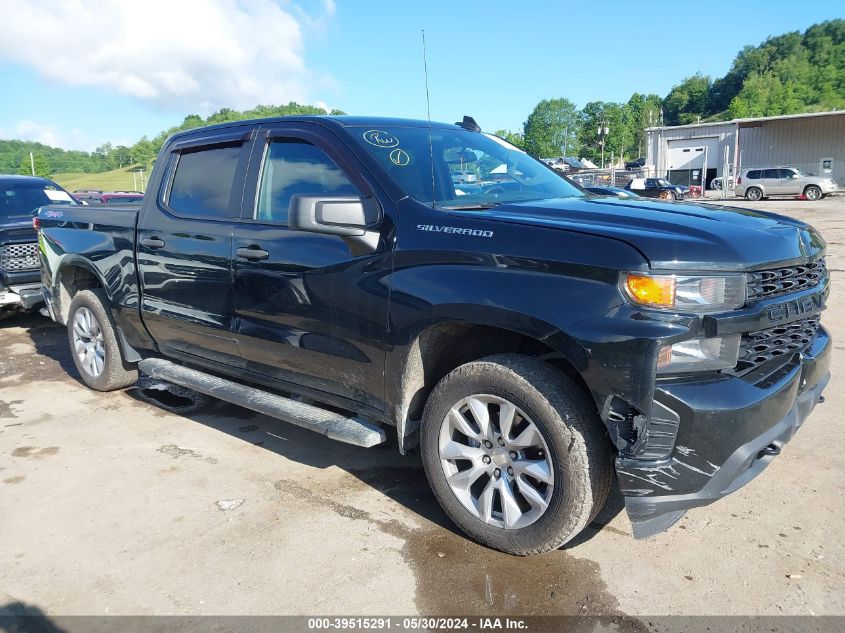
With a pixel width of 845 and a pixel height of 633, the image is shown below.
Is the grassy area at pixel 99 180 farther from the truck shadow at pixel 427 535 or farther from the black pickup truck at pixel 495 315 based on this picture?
the black pickup truck at pixel 495 315

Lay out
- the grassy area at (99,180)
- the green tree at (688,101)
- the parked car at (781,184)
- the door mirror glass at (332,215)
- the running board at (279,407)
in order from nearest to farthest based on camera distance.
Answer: the door mirror glass at (332,215)
the running board at (279,407)
the parked car at (781,184)
the grassy area at (99,180)
the green tree at (688,101)

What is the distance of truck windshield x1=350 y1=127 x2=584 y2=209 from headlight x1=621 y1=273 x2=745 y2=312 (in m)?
1.09

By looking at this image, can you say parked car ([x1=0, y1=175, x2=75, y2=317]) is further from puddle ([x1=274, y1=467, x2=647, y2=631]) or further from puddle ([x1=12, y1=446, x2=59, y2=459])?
puddle ([x1=274, y1=467, x2=647, y2=631])

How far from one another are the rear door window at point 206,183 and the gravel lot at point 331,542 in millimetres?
1553

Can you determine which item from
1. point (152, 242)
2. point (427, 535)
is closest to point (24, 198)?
point (152, 242)

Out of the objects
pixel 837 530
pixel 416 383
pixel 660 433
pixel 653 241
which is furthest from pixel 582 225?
pixel 837 530

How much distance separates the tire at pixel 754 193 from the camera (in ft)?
111

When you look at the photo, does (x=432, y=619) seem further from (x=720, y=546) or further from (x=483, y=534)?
(x=720, y=546)

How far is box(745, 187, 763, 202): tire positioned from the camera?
33894 mm

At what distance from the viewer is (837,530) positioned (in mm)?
3119

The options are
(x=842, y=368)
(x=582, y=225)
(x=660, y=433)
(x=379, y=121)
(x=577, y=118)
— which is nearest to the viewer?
(x=660, y=433)

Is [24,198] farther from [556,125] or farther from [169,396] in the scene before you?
[556,125]

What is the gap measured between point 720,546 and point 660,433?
0.96 metres

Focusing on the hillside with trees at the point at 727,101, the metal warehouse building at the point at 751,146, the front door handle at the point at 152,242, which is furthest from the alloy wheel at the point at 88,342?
the hillside with trees at the point at 727,101
